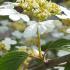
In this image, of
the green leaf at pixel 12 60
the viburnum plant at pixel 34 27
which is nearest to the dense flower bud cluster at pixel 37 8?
the viburnum plant at pixel 34 27

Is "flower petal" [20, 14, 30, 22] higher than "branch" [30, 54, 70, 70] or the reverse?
higher

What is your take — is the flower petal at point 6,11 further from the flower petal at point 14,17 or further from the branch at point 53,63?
the branch at point 53,63

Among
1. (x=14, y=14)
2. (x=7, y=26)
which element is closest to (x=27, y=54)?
(x=14, y=14)

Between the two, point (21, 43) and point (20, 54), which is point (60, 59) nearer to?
point (20, 54)

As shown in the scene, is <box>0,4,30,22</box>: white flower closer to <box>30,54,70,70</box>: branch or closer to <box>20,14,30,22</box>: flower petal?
<box>20,14,30,22</box>: flower petal

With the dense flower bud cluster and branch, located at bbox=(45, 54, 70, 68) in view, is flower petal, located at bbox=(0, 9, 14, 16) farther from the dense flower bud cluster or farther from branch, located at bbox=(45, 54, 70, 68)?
branch, located at bbox=(45, 54, 70, 68)

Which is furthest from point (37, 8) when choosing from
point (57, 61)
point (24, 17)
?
point (57, 61)

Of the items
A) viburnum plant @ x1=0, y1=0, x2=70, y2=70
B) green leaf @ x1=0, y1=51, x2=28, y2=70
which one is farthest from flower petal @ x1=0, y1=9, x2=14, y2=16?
green leaf @ x1=0, y1=51, x2=28, y2=70

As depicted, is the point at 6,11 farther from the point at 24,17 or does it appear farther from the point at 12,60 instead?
the point at 12,60

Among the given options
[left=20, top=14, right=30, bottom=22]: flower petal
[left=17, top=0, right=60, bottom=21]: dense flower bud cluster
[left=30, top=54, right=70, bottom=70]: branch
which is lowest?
[left=30, top=54, right=70, bottom=70]: branch
